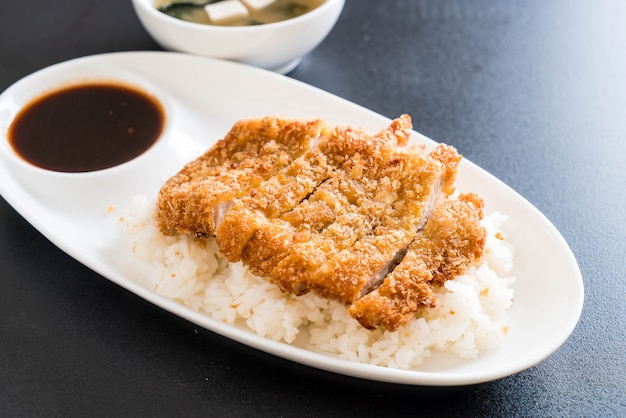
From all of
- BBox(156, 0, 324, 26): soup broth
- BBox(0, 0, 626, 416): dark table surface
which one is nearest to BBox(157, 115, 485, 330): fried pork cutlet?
BBox(0, 0, 626, 416): dark table surface

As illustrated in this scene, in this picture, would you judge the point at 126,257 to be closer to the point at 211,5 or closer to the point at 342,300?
the point at 342,300

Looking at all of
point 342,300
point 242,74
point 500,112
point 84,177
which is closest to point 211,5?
point 242,74

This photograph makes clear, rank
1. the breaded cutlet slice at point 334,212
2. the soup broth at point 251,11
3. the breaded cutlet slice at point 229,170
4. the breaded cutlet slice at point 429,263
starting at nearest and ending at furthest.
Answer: the breaded cutlet slice at point 429,263 < the breaded cutlet slice at point 334,212 < the breaded cutlet slice at point 229,170 < the soup broth at point 251,11

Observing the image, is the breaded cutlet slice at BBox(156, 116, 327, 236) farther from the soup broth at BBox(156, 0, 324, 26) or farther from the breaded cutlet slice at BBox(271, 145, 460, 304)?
the soup broth at BBox(156, 0, 324, 26)

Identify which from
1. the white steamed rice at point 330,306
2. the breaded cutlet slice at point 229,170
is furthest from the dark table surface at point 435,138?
the breaded cutlet slice at point 229,170

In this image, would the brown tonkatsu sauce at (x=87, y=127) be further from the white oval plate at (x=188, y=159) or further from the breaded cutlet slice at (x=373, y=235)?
the breaded cutlet slice at (x=373, y=235)

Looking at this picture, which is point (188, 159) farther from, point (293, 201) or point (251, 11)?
point (251, 11)
